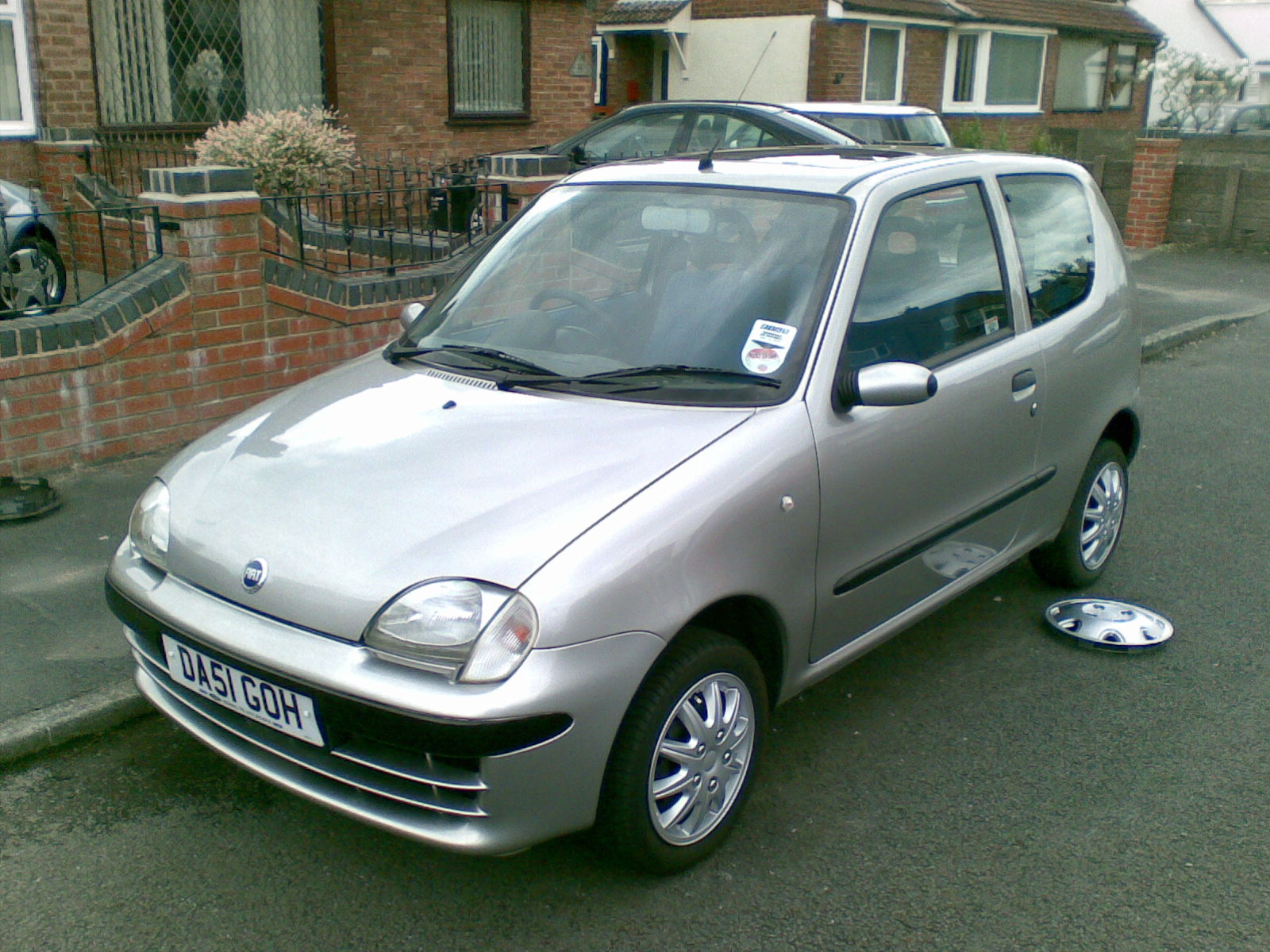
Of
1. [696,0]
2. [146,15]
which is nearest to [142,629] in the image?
[146,15]

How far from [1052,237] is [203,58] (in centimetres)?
923

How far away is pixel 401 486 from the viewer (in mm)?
3104

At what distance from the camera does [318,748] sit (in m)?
2.88

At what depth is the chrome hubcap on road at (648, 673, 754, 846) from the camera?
3051 mm

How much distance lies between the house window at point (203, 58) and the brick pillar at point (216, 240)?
512cm

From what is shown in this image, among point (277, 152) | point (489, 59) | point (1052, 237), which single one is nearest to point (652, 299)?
point (1052, 237)

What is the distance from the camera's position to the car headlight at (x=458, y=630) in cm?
271

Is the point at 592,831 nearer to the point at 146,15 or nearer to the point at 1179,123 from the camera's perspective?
the point at 146,15

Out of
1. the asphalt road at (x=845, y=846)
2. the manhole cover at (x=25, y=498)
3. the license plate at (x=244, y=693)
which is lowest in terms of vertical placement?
the asphalt road at (x=845, y=846)

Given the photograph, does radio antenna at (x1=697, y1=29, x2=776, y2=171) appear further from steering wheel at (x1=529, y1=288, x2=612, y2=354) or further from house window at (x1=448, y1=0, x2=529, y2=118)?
house window at (x1=448, y1=0, x2=529, y2=118)

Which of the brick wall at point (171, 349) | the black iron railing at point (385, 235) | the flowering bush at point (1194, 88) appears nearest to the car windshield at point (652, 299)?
the brick wall at point (171, 349)

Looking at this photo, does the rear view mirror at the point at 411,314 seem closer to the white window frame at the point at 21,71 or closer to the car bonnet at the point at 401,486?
the car bonnet at the point at 401,486

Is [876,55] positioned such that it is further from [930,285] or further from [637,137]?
[930,285]

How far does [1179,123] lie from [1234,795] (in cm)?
3065
